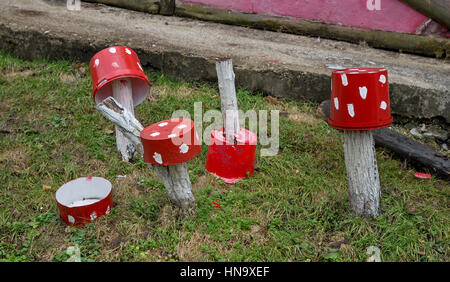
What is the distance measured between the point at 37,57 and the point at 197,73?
2.15 metres

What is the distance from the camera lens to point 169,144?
2.84 meters

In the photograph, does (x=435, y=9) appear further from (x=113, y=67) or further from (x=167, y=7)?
(x=113, y=67)

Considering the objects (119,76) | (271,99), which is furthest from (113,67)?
(271,99)

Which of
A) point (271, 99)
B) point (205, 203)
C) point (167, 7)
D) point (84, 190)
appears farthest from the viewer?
point (167, 7)

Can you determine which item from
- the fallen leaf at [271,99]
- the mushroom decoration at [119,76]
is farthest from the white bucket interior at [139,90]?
the fallen leaf at [271,99]

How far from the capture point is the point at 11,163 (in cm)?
387

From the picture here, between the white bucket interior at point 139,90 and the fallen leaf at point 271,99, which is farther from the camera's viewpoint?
the fallen leaf at point 271,99

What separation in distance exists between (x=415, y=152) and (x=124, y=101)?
8.61 ft

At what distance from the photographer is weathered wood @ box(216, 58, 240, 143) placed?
3555 mm

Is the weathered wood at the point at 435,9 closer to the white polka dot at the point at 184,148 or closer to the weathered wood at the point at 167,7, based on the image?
the weathered wood at the point at 167,7

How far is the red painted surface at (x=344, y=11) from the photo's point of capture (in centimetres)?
570

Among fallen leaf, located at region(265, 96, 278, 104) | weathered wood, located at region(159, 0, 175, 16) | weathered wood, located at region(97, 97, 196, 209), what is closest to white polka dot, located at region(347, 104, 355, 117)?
weathered wood, located at region(97, 97, 196, 209)

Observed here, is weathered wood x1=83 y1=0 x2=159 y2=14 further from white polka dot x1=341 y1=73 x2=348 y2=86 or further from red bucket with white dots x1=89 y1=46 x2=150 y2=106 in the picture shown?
white polka dot x1=341 y1=73 x2=348 y2=86

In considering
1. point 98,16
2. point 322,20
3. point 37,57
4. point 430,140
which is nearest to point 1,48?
point 37,57
